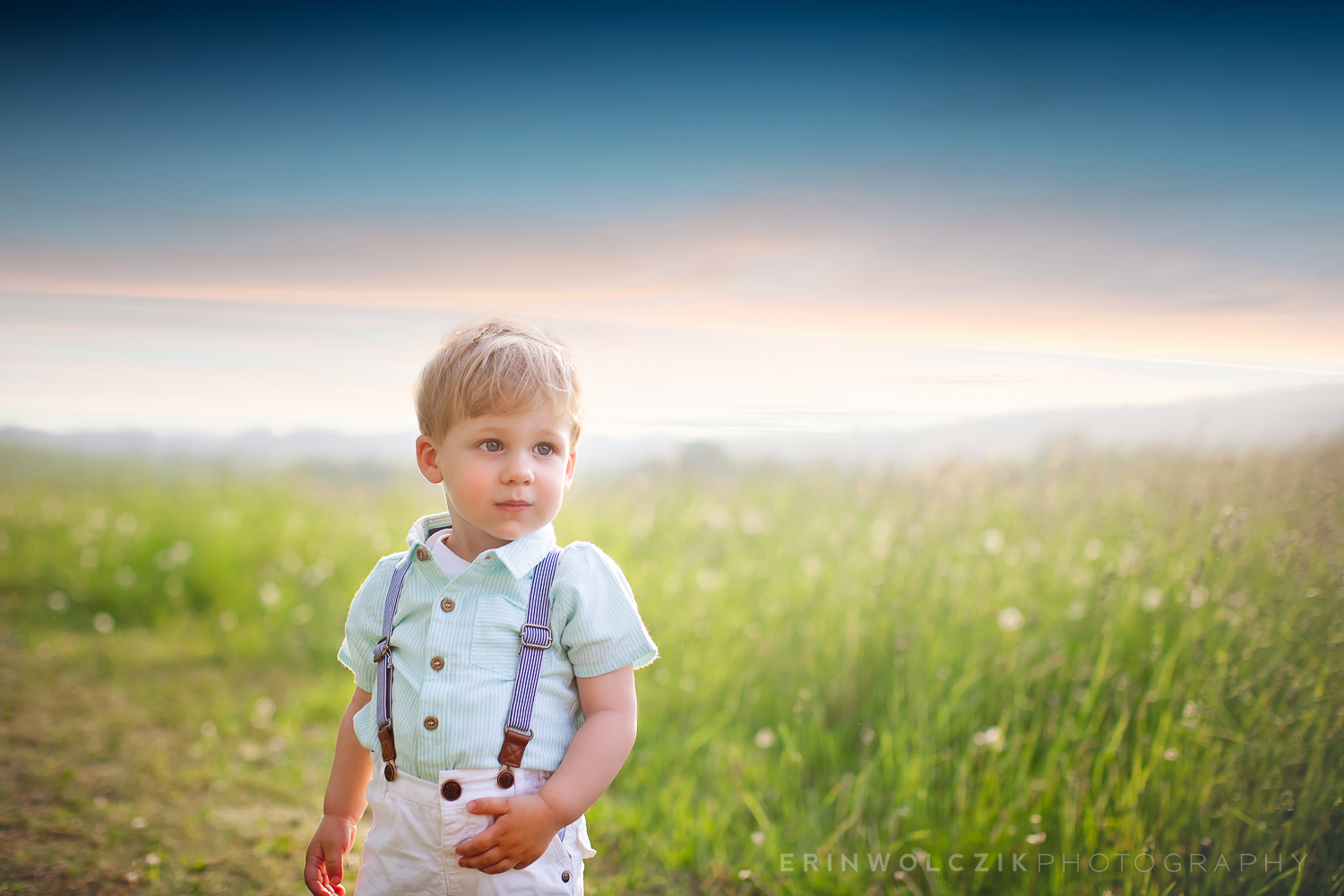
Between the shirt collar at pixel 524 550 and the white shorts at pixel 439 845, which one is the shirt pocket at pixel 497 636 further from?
the white shorts at pixel 439 845

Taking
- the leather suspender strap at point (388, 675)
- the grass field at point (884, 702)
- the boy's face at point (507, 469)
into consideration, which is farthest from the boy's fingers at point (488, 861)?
the grass field at point (884, 702)

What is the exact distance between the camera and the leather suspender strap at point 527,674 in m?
1.61

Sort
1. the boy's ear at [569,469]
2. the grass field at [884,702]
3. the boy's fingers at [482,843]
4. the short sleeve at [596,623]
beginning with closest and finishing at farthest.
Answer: the boy's fingers at [482,843] < the short sleeve at [596,623] < the boy's ear at [569,469] < the grass field at [884,702]

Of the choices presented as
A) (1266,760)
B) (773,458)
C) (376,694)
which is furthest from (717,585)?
(376,694)

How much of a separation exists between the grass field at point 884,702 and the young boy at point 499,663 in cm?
109

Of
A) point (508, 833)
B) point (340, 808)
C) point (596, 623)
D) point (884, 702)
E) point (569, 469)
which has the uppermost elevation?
point (569, 469)

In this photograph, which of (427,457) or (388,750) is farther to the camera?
(427,457)

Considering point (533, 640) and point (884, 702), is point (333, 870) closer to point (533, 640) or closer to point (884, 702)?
point (533, 640)

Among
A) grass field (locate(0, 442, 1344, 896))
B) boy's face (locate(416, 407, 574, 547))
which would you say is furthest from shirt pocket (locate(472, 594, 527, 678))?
grass field (locate(0, 442, 1344, 896))

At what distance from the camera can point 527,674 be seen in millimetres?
1640

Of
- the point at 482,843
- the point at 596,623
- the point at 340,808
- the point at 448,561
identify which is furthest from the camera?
the point at 340,808

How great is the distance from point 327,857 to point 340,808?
0.09 meters

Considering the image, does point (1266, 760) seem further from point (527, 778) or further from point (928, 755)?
point (527, 778)

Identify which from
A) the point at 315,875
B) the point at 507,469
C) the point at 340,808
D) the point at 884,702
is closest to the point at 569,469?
the point at 507,469
